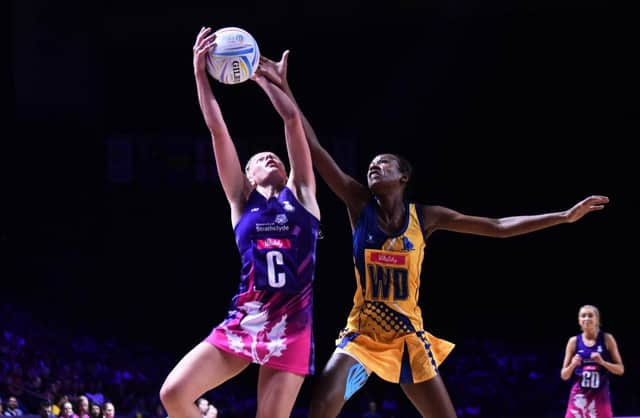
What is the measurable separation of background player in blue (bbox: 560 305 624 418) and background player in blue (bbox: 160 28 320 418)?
4340 mm

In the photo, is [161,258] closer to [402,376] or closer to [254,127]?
[254,127]

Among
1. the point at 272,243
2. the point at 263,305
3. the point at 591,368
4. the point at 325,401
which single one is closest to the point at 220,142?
the point at 272,243

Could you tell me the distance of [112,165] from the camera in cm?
1586

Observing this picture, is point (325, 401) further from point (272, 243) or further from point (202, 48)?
point (202, 48)

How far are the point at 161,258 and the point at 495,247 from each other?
239 inches

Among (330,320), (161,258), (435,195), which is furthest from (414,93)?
(161,258)

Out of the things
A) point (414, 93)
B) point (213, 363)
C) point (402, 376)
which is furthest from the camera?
point (414, 93)

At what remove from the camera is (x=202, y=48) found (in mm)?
4582

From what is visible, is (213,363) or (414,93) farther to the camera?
(414,93)

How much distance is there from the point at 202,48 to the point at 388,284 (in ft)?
5.61

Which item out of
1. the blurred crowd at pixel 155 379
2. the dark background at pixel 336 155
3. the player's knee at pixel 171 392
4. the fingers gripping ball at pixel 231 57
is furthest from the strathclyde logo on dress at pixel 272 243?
the dark background at pixel 336 155

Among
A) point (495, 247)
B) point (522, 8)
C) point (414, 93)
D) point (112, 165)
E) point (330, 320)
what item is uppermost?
point (522, 8)

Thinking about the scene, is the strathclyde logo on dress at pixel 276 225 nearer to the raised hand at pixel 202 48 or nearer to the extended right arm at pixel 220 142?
the extended right arm at pixel 220 142

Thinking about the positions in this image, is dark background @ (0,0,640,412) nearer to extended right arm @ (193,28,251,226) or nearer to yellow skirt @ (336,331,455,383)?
yellow skirt @ (336,331,455,383)
